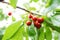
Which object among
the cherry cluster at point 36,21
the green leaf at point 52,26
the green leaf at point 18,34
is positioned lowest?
the green leaf at point 18,34

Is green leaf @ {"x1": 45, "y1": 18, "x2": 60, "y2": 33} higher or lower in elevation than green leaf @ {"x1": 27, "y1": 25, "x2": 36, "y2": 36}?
higher

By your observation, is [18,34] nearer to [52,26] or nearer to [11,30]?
[11,30]

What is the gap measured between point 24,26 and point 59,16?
16 centimetres

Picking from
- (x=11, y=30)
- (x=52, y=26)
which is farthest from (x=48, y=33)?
(x=11, y=30)

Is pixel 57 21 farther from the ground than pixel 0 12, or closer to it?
farther from the ground

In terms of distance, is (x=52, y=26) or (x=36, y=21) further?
(x=36, y=21)

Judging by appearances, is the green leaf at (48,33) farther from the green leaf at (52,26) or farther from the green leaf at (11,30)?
the green leaf at (11,30)

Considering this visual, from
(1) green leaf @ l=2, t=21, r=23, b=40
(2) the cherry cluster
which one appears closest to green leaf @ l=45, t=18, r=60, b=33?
(2) the cherry cluster

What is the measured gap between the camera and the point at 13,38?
73 cm

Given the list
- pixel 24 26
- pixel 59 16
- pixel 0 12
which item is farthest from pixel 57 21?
pixel 0 12

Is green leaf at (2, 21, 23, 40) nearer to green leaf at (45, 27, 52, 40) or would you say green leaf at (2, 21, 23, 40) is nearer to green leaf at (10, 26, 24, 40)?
green leaf at (10, 26, 24, 40)

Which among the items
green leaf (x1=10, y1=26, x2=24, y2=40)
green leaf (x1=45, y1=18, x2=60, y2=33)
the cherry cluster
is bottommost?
green leaf (x1=10, y1=26, x2=24, y2=40)

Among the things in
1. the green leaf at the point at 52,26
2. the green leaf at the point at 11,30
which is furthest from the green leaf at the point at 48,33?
the green leaf at the point at 11,30

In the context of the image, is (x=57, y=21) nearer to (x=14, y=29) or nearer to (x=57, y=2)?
(x=57, y=2)
